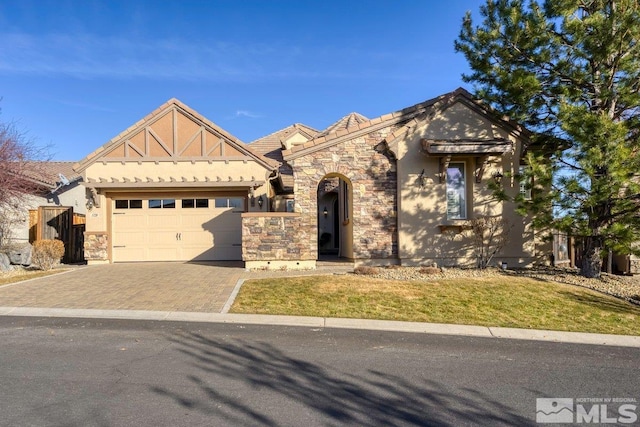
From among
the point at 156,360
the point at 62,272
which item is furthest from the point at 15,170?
the point at 156,360

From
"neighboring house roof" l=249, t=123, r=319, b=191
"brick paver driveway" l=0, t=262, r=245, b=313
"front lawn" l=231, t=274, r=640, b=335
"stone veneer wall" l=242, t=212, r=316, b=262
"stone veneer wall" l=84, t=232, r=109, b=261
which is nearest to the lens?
"front lawn" l=231, t=274, r=640, b=335

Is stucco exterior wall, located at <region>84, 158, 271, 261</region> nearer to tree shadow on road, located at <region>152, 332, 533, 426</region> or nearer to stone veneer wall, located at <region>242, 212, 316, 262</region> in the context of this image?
stone veneer wall, located at <region>242, 212, 316, 262</region>

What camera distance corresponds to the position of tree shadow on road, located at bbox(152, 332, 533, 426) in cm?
420

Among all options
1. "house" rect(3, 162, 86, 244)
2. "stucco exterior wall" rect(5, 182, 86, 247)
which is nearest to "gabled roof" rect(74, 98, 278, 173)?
"house" rect(3, 162, 86, 244)

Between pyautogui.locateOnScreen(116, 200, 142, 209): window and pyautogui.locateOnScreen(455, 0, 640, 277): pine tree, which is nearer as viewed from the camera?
pyautogui.locateOnScreen(455, 0, 640, 277): pine tree

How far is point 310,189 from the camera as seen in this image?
43.6 ft

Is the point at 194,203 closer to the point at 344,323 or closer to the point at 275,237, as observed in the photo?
the point at 275,237

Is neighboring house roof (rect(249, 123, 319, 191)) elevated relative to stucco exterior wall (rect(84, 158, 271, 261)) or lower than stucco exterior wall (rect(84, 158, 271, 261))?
elevated

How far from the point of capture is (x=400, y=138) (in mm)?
13312

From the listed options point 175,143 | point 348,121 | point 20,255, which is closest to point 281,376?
point 175,143

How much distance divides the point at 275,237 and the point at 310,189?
177cm

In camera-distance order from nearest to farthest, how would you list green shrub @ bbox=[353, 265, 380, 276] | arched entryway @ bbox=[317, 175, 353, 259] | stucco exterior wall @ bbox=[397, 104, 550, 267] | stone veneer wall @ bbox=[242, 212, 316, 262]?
green shrub @ bbox=[353, 265, 380, 276] < stone veneer wall @ bbox=[242, 212, 316, 262] < stucco exterior wall @ bbox=[397, 104, 550, 267] < arched entryway @ bbox=[317, 175, 353, 259]

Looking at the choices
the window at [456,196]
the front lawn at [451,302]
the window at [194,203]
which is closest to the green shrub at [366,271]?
the front lawn at [451,302]

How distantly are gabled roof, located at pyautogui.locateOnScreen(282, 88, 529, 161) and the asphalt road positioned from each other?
6955 mm
